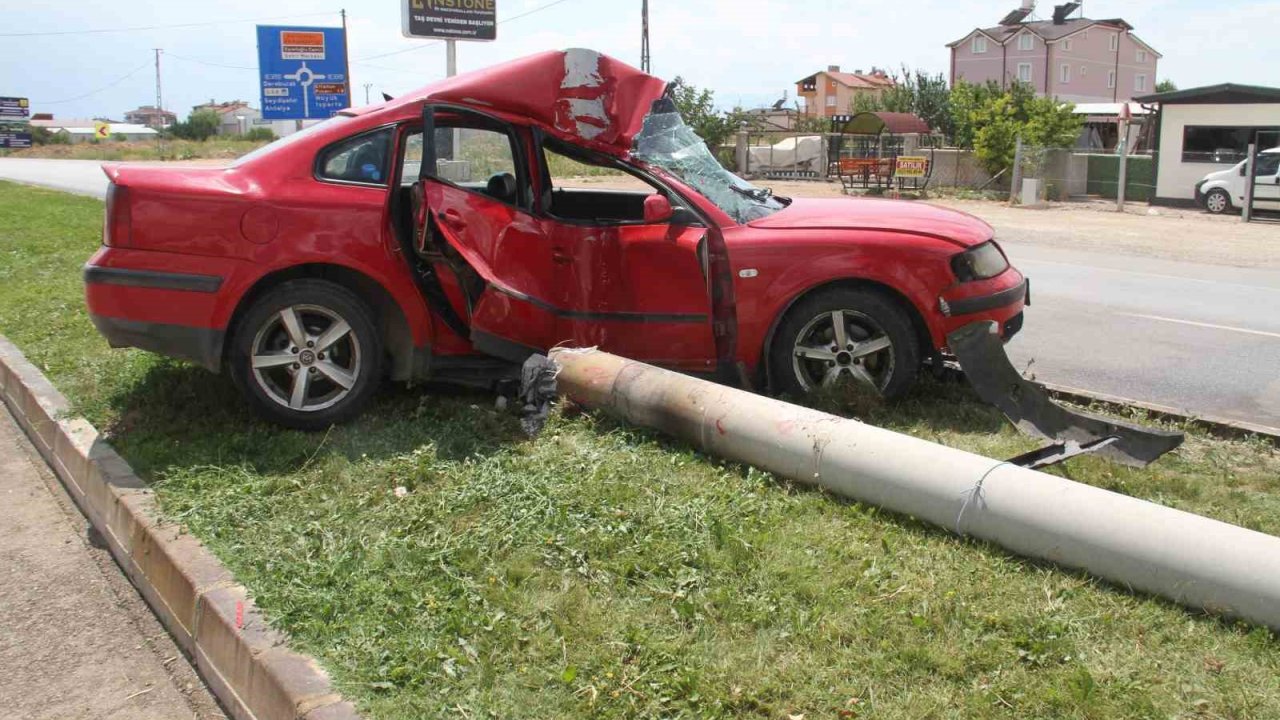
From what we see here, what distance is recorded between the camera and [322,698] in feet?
11.0

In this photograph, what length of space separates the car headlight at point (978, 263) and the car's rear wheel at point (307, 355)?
3069mm

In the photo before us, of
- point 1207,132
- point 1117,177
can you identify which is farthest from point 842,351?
point 1207,132

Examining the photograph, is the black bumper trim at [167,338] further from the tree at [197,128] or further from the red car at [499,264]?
the tree at [197,128]

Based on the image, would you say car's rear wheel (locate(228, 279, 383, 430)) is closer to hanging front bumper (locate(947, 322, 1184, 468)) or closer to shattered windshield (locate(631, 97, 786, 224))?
shattered windshield (locate(631, 97, 786, 224))

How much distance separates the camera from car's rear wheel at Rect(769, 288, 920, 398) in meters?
6.07

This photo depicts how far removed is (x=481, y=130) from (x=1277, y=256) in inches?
571

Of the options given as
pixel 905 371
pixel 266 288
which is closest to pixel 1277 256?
pixel 905 371

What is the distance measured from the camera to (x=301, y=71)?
24578 mm

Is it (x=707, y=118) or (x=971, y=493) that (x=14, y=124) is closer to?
(x=707, y=118)

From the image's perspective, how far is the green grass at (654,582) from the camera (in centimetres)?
331

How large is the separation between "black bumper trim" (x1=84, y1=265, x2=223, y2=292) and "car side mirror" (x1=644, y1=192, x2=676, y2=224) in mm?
2209

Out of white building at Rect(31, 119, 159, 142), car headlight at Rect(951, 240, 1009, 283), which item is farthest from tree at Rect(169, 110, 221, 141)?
car headlight at Rect(951, 240, 1009, 283)

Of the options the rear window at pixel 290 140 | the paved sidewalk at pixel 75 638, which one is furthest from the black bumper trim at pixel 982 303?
the paved sidewalk at pixel 75 638

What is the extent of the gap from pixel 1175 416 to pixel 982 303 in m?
1.19
